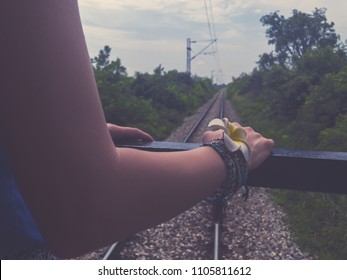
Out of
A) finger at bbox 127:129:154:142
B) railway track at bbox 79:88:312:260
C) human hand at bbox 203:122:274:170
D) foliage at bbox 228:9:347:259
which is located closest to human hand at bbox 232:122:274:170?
human hand at bbox 203:122:274:170

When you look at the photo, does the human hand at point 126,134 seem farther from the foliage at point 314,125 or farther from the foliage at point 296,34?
Result: the foliage at point 296,34

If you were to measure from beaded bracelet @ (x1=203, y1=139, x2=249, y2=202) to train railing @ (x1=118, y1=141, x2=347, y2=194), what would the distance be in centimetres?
14

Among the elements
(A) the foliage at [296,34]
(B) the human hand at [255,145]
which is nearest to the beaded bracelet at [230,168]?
(B) the human hand at [255,145]

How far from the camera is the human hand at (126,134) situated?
125 cm

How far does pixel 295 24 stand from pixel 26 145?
118 ft

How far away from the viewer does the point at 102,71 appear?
46.0ft

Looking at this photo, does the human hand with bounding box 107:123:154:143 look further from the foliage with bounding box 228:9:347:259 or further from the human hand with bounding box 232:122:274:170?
the foliage with bounding box 228:9:347:259

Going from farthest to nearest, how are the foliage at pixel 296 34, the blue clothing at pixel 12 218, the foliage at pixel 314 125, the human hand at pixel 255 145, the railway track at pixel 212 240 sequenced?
1. the foliage at pixel 296 34
2. the foliage at pixel 314 125
3. the railway track at pixel 212 240
4. the human hand at pixel 255 145
5. the blue clothing at pixel 12 218

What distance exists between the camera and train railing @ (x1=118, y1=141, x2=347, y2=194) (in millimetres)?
1048

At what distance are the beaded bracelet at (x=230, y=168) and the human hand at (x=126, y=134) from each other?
14.4 inches

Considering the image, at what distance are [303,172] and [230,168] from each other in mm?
268

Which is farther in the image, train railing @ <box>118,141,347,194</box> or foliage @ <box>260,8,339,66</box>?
foliage @ <box>260,8,339,66</box>
